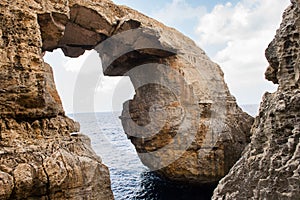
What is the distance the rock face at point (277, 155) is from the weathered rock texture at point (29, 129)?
25.7ft

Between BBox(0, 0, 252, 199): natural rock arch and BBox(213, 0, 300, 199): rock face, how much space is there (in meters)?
7.91

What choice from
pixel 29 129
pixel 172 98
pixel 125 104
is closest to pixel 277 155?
pixel 29 129

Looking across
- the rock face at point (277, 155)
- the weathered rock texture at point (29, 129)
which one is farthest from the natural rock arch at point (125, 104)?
the rock face at point (277, 155)

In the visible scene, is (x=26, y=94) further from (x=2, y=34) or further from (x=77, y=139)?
(x=77, y=139)

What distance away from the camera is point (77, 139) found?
12711 mm

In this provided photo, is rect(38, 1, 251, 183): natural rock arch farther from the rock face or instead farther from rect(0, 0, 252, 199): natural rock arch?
the rock face

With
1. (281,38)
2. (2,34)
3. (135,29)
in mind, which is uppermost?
(135,29)

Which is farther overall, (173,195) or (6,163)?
(173,195)

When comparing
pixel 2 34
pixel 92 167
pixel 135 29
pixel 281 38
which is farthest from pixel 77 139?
pixel 281 38

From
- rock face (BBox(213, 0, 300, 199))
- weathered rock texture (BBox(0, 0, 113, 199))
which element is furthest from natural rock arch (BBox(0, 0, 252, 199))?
rock face (BBox(213, 0, 300, 199))

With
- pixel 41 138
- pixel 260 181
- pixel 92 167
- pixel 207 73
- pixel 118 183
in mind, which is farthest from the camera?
pixel 118 183

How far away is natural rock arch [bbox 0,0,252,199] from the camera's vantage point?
9.96 m

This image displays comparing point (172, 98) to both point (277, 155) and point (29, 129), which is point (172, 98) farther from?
point (277, 155)

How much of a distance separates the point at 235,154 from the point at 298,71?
16233mm
